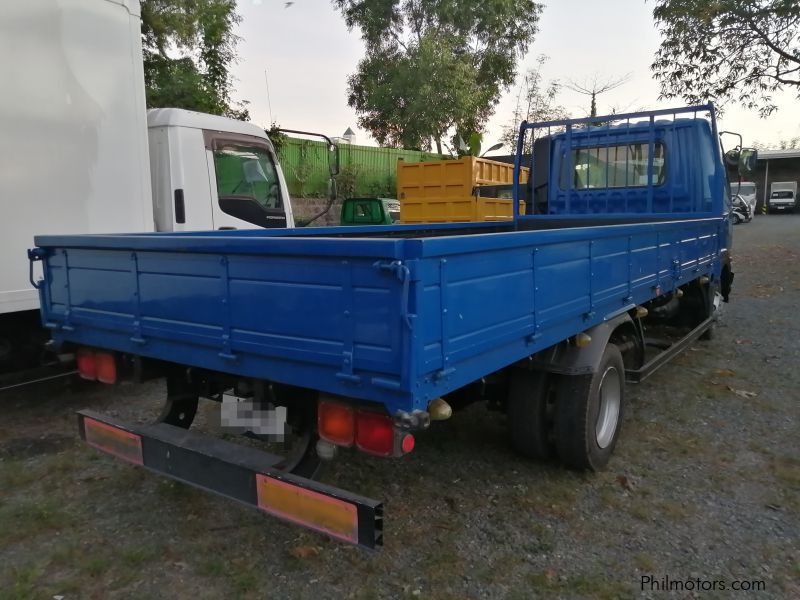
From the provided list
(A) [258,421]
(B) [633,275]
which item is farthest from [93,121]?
(B) [633,275]

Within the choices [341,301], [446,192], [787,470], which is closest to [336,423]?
[341,301]

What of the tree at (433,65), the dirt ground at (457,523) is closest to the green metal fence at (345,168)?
the tree at (433,65)

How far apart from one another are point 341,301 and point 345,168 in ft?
58.6

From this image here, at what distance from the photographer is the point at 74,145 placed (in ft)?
15.5

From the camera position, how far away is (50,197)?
180 inches

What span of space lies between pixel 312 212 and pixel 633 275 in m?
14.1

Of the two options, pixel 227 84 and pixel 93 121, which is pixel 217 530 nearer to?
pixel 93 121

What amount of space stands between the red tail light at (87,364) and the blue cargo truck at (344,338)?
0.02m

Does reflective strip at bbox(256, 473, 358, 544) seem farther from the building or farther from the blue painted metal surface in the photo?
the building

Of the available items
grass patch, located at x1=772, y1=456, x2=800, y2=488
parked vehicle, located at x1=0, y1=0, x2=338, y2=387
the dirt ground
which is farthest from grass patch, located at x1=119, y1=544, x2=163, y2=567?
grass patch, located at x1=772, y1=456, x2=800, y2=488

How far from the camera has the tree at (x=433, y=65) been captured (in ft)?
75.4

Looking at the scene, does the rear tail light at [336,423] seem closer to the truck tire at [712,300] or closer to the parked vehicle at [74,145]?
the parked vehicle at [74,145]

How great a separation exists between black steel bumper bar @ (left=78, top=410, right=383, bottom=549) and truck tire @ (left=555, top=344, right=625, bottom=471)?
1616 millimetres

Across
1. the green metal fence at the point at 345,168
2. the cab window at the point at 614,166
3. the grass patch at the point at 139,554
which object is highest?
the green metal fence at the point at 345,168
